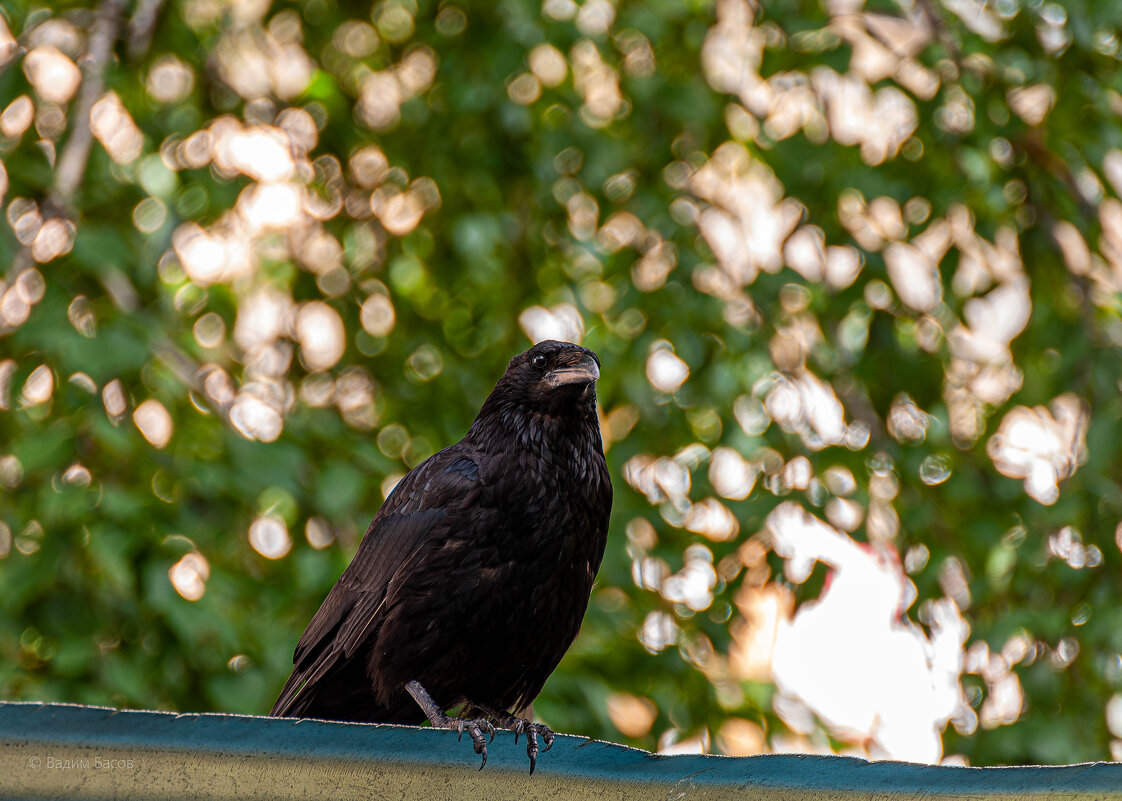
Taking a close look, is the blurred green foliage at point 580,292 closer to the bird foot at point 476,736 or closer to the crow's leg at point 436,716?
the crow's leg at point 436,716

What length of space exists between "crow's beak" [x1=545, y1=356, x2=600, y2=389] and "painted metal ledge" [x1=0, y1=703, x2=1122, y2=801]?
1.89 feet

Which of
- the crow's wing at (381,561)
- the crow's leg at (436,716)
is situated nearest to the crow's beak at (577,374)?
the crow's wing at (381,561)

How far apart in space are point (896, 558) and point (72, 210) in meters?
1.84

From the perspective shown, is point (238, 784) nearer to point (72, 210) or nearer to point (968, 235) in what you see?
point (72, 210)

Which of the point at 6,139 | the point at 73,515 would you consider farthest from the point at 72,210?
the point at 73,515

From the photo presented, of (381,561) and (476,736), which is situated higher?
(476,736)

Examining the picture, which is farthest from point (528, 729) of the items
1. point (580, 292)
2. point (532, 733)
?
point (580, 292)

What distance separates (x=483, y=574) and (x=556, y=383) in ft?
0.99

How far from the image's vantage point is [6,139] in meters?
2.02

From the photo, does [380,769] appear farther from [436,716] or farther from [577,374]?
[577,374]

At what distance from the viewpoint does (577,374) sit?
1.59m

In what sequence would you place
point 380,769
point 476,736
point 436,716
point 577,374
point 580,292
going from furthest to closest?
point 580,292 → point 577,374 → point 436,716 → point 476,736 → point 380,769

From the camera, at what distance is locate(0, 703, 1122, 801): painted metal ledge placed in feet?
2.87

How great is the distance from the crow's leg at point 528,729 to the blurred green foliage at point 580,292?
503mm
